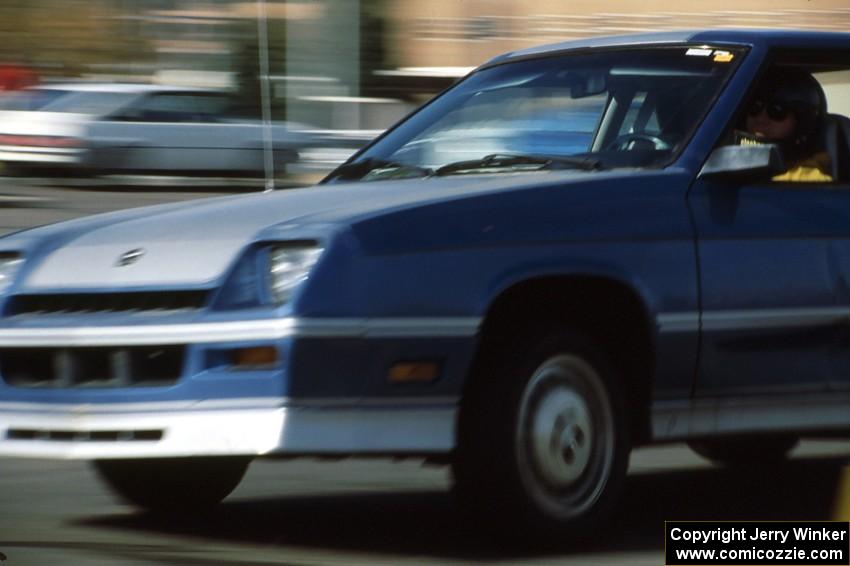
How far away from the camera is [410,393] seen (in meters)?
5.45

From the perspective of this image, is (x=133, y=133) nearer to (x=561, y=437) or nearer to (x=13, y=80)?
(x=13, y=80)

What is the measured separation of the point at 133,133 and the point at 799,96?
19.9 m

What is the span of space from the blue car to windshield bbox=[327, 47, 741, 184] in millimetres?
14

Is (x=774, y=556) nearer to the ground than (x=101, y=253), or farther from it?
nearer to the ground

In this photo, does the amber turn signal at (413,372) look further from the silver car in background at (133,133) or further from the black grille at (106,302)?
the silver car in background at (133,133)

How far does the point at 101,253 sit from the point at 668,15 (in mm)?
33214

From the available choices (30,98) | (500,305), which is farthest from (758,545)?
(30,98)

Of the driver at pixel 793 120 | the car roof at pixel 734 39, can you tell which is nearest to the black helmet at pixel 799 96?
the driver at pixel 793 120

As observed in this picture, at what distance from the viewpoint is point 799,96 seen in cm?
669

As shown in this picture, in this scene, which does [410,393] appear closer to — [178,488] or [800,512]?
[178,488]

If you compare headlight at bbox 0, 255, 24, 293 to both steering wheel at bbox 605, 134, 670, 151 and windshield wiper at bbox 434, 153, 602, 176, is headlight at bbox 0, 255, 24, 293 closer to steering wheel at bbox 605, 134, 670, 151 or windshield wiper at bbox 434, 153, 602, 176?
windshield wiper at bbox 434, 153, 602, 176

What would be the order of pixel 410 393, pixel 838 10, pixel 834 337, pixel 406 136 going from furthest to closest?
1. pixel 838 10
2. pixel 406 136
3. pixel 834 337
4. pixel 410 393

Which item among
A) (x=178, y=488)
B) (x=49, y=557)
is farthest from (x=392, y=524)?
(x=49, y=557)

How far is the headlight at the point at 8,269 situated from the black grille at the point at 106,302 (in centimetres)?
12
